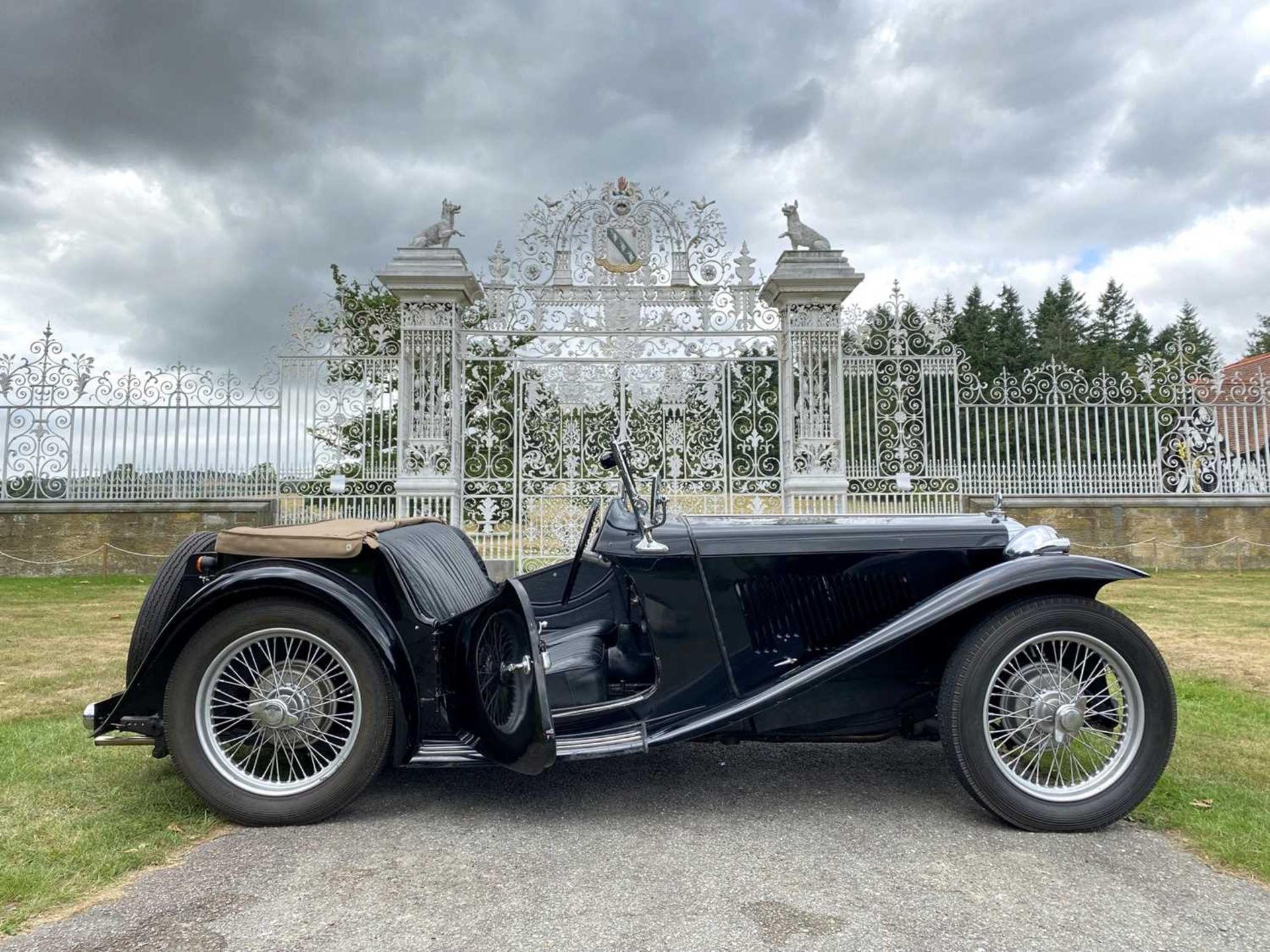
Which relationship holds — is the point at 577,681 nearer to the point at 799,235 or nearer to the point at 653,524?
the point at 653,524

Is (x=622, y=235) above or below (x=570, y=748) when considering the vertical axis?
above

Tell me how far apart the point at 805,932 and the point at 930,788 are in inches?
52.4

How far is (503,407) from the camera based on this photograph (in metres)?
10.8

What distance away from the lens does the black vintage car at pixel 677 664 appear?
2693 mm

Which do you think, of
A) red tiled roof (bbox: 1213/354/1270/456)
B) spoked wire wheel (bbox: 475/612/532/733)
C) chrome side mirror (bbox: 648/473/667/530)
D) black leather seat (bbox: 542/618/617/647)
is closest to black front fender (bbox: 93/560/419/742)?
spoked wire wheel (bbox: 475/612/532/733)

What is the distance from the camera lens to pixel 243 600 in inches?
112

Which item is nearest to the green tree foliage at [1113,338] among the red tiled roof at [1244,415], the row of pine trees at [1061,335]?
A: the row of pine trees at [1061,335]

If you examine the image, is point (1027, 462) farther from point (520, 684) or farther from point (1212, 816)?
point (520, 684)

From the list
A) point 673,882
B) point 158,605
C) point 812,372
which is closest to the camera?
point 673,882

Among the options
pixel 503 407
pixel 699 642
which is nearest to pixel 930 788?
pixel 699 642

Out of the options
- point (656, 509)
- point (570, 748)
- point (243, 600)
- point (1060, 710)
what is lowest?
point (570, 748)

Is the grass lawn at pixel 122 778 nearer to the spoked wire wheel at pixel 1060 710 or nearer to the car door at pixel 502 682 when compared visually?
the spoked wire wheel at pixel 1060 710

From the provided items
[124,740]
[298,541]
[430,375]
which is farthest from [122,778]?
[430,375]

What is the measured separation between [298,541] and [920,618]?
2221 mm
